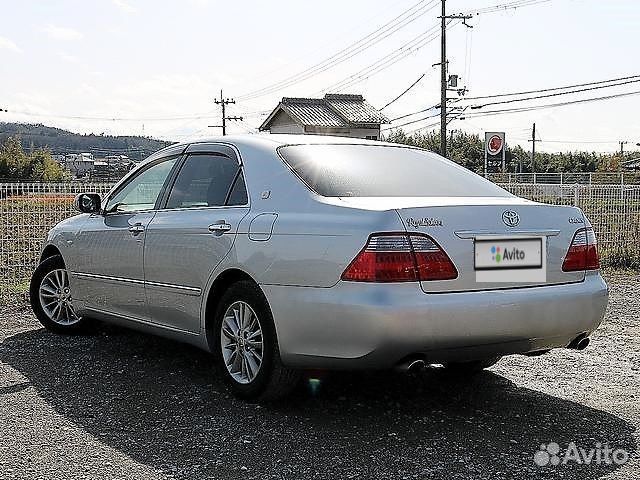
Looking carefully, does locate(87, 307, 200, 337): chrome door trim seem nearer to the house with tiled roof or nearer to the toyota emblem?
the toyota emblem

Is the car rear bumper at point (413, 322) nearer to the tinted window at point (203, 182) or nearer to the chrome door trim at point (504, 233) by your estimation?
the chrome door trim at point (504, 233)

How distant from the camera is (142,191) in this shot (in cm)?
632

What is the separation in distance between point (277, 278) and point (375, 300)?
2.30 feet

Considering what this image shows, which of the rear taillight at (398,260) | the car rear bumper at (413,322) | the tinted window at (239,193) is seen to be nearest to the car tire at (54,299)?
the tinted window at (239,193)

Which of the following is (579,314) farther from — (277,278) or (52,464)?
(52,464)

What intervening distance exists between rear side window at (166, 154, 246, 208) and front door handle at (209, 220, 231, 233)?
20cm

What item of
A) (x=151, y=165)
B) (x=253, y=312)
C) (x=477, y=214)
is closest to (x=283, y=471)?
(x=253, y=312)

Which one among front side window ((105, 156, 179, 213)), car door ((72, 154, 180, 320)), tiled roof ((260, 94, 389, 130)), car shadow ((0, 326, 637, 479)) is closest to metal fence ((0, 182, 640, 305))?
car door ((72, 154, 180, 320))

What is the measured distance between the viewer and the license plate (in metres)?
4.43

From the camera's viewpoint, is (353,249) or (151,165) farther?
(151,165)

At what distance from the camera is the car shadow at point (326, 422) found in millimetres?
3973

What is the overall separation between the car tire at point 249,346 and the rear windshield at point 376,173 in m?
0.76

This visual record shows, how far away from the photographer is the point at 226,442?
432 centimetres
